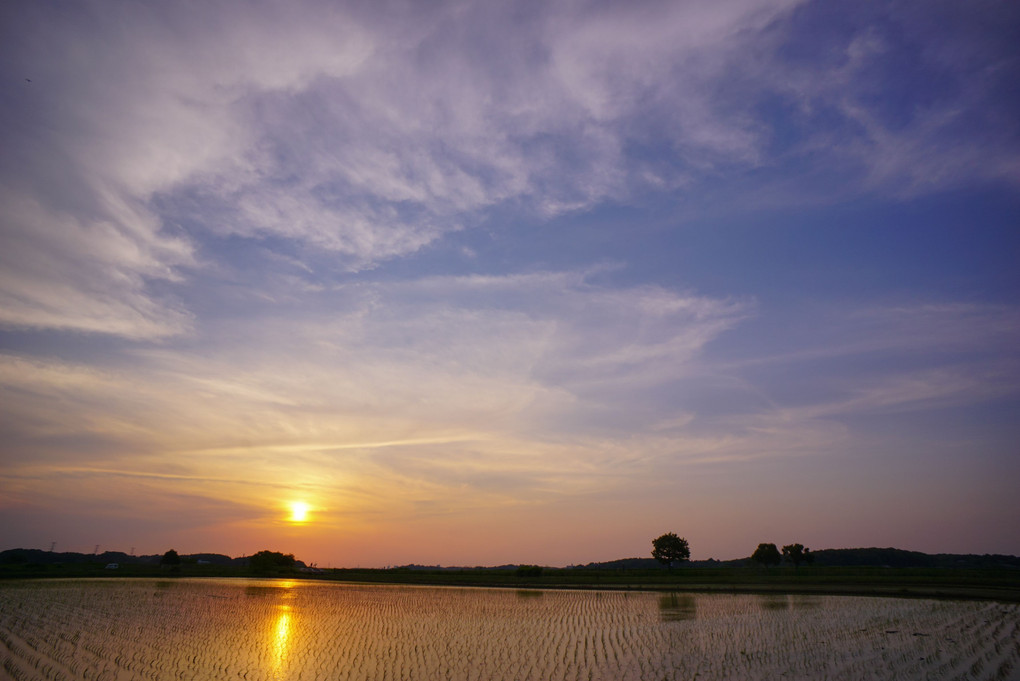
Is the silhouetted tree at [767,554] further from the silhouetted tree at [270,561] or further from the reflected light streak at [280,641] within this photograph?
the reflected light streak at [280,641]

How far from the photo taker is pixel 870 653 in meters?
23.4

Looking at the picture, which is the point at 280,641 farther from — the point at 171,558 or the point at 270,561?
the point at 171,558

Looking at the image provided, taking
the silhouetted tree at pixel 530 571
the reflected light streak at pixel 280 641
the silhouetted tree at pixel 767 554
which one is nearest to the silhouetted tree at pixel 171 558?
the silhouetted tree at pixel 530 571

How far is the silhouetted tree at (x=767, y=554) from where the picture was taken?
124562mm

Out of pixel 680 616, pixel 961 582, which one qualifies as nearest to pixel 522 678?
pixel 680 616

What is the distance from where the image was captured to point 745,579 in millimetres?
69938

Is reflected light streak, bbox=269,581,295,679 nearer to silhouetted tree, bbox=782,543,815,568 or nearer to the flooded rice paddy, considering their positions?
the flooded rice paddy

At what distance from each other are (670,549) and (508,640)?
95.2m

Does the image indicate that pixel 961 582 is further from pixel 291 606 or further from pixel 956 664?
pixel 291 606

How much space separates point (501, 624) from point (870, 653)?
2015cm

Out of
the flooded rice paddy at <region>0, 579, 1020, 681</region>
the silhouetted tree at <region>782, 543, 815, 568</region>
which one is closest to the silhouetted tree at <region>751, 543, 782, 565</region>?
the silhouetted tree at <region>782, 543, 815, 568</region>

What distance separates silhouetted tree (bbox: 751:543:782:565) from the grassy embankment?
51008mm

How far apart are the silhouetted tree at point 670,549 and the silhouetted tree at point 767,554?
2528 cm

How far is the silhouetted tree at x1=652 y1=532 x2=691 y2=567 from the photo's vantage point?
112 meters
